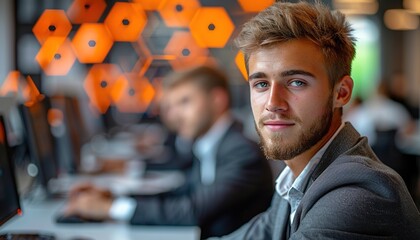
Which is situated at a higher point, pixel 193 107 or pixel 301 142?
pixel 301 142

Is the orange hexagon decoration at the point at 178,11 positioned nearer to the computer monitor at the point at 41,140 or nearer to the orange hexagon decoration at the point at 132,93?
the orange hexagon decoration at the point at 132,93

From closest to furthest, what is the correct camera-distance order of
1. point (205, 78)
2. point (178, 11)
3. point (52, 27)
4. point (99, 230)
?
point (99, 230), point (205, 78), point (52, 27), point (178, 11)

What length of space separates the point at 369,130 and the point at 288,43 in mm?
5678

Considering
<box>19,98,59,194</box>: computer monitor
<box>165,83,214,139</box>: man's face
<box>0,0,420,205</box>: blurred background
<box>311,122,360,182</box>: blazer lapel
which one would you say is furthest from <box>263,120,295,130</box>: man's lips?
<box>0,0,420,205</box>: blurred background

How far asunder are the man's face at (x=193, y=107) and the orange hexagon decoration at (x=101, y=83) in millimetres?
3178

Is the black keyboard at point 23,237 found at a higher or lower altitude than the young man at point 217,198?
higher

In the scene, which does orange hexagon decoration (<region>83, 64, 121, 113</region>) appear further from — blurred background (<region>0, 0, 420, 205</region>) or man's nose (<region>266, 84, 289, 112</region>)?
man's nose (<region>266, 84, 289, 112</region>)

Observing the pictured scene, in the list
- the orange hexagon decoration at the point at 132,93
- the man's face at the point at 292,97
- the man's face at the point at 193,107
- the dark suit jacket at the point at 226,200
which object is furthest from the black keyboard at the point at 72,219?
the orange hexagon decoration at the point at 132,93

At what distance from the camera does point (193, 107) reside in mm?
3295

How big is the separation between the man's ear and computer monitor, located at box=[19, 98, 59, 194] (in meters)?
1.52

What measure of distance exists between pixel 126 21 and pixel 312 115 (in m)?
4.00

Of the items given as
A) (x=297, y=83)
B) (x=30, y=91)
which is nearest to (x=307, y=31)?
(x=297, y=83)

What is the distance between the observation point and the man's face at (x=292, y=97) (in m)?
1.44

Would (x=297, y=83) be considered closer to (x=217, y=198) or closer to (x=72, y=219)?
(x=217, y=198)
